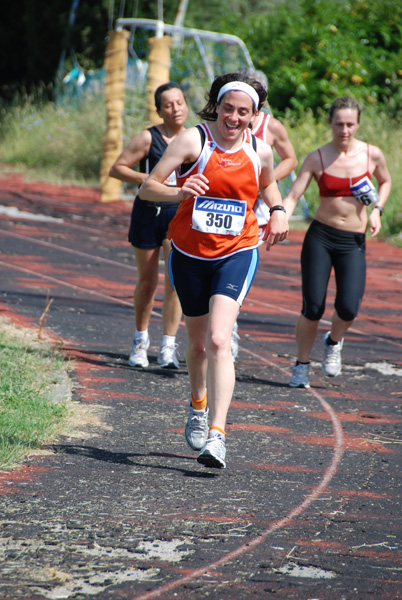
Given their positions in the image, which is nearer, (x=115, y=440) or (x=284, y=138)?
(x=115, y=440)

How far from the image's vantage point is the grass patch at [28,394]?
4918 millimetres

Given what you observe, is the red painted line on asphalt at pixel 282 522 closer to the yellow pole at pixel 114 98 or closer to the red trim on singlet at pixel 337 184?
the red trim on singlet at pixel 337 184

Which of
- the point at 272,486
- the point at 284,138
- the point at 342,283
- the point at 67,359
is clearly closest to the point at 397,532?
the point at 272,486

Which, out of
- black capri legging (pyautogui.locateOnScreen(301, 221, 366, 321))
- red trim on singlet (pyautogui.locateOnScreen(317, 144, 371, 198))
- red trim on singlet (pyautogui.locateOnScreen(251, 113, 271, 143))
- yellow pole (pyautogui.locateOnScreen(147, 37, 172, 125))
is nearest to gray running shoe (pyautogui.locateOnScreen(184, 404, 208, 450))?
black capri legging (pyautogui.locateOnScreen(301, 221, 366, 321))

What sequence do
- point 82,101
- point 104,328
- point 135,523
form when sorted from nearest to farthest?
point 135,523 → point 104,328 → point 82,101

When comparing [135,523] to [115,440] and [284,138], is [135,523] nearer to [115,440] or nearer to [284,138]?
[115,440]

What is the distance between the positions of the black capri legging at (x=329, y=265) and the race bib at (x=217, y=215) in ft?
7.14

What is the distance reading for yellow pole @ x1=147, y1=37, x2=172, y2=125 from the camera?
17.2 m

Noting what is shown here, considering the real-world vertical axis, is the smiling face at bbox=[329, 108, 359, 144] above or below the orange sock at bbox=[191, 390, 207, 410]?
above

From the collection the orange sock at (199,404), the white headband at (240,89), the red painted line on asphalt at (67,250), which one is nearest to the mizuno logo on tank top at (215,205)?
the white headband at (240,89)

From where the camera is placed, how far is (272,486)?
15.2 ft

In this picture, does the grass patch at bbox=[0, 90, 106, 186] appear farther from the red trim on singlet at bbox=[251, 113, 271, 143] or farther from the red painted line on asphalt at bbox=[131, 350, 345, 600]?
the red painted line on asphalt at bbox=[131, 350, 345, 600]

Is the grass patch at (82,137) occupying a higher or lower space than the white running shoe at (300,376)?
lower

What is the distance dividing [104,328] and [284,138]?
2.32 metres
